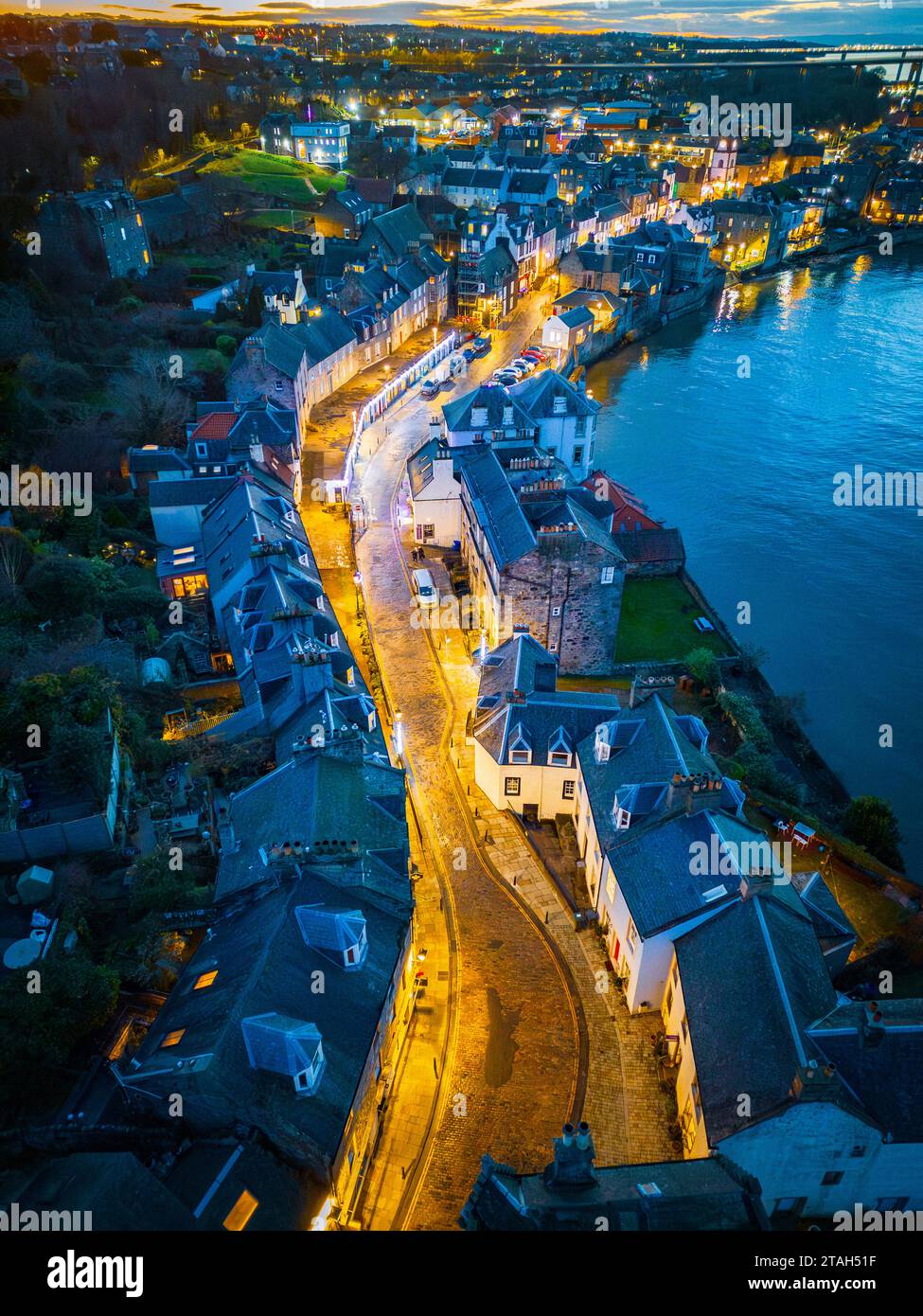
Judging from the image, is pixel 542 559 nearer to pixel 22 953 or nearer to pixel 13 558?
pixel 13 558

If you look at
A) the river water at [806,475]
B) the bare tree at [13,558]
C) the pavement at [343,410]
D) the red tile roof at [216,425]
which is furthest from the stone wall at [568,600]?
the red tile roof at [216,425]

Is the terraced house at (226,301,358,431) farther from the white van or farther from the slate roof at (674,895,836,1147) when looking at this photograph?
the slate roof at (674,895,836,1147)

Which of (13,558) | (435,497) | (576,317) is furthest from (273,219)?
(13,558)

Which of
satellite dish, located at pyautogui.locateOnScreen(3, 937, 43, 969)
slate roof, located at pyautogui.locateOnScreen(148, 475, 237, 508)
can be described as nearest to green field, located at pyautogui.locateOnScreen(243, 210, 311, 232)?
slate roof, located at pyautogui.locateOnScreen(148, 475, 237, 508)

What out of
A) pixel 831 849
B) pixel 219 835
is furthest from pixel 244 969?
pixel 831 849

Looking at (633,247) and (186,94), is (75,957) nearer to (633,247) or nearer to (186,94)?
(633,247)

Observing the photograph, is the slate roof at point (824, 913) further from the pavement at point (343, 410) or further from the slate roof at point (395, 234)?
the slate roof at point (395, 234)
